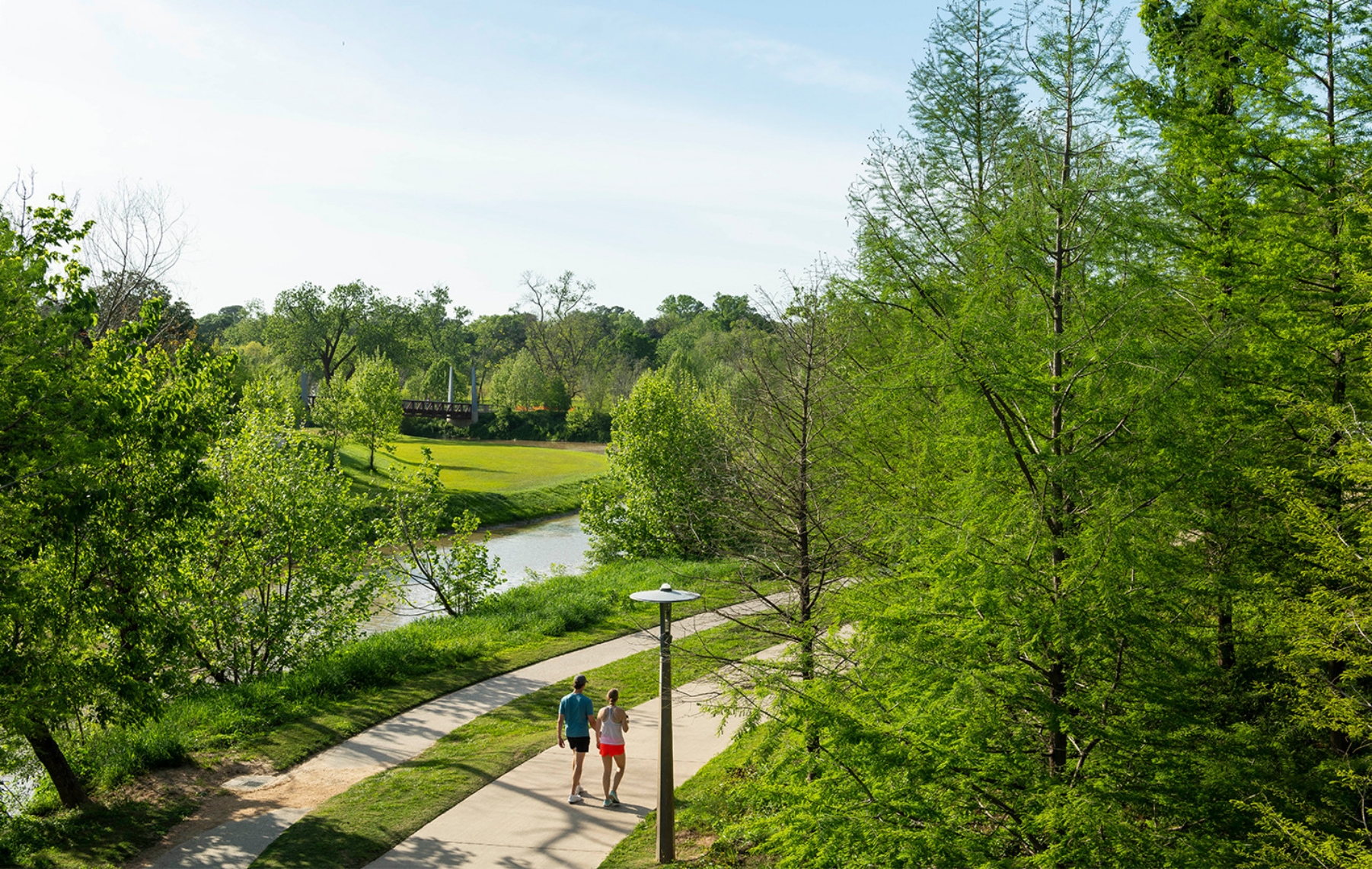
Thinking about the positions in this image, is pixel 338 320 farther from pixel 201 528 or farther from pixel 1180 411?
pixel 1180 411

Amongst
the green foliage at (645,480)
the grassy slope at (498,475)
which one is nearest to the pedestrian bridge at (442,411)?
the grassy slope at (498,475)

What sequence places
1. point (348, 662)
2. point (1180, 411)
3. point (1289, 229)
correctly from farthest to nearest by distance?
1. point (348, 662)
2. point (1289, 229)
3. point (1180, 411)

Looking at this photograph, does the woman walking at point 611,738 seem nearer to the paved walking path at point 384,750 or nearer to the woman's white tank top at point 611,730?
the woman's white tank top at point 611,730

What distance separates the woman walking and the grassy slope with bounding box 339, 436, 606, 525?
2562 centimetres

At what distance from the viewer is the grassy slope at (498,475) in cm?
4488

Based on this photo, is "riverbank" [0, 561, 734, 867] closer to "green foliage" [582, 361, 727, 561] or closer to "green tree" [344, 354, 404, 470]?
"green foliage" [582, 361, 727, 561]

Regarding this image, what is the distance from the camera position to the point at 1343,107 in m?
9.12

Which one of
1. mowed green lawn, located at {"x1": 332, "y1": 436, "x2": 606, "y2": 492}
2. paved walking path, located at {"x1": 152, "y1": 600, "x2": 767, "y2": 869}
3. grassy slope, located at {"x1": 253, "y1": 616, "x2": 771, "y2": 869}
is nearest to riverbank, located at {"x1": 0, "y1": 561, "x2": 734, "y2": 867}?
paved walking path, located at {"x1": 152, "y1": 600, "x2": 767, "y2": 869}

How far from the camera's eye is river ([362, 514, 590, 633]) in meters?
24.9

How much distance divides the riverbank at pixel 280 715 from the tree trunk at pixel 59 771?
0.67 feet

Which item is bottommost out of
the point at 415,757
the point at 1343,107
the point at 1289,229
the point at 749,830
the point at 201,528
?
the point at 415,757

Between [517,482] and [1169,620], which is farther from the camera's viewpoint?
[517,482]

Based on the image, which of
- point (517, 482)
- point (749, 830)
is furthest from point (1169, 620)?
point (517, 482)

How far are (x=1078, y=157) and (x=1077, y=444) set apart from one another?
7.34 ft
